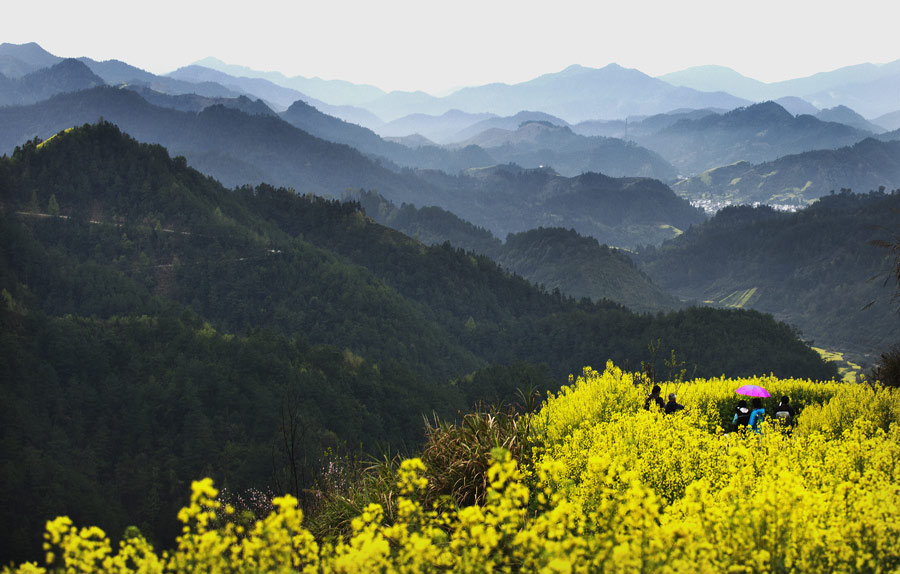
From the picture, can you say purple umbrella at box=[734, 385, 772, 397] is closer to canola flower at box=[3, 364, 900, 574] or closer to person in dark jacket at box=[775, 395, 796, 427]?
person in dark jacket at box=[775, 395, 796, 427]

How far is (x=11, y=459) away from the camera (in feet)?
289

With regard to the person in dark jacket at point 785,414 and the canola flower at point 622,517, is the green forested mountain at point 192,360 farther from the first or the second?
the person in dark jacket at point 785,414

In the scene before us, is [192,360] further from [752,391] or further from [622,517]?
[622,517]

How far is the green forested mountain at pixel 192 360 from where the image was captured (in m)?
91.7

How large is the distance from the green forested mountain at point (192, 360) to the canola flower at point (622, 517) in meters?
20.0

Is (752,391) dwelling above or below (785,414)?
above

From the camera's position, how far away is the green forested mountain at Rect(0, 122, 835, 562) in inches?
3610

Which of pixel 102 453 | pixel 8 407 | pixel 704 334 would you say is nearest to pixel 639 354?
pixel 704 334

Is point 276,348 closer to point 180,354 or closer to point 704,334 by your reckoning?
point 180,354

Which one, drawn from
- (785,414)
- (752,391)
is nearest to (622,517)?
(785,414)

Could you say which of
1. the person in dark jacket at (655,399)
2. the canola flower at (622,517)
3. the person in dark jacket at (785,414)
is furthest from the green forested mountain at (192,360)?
the person in dark jacket at (785,414)

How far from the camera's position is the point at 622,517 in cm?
1120

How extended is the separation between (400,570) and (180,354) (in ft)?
380

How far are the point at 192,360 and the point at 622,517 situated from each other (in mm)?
113934
